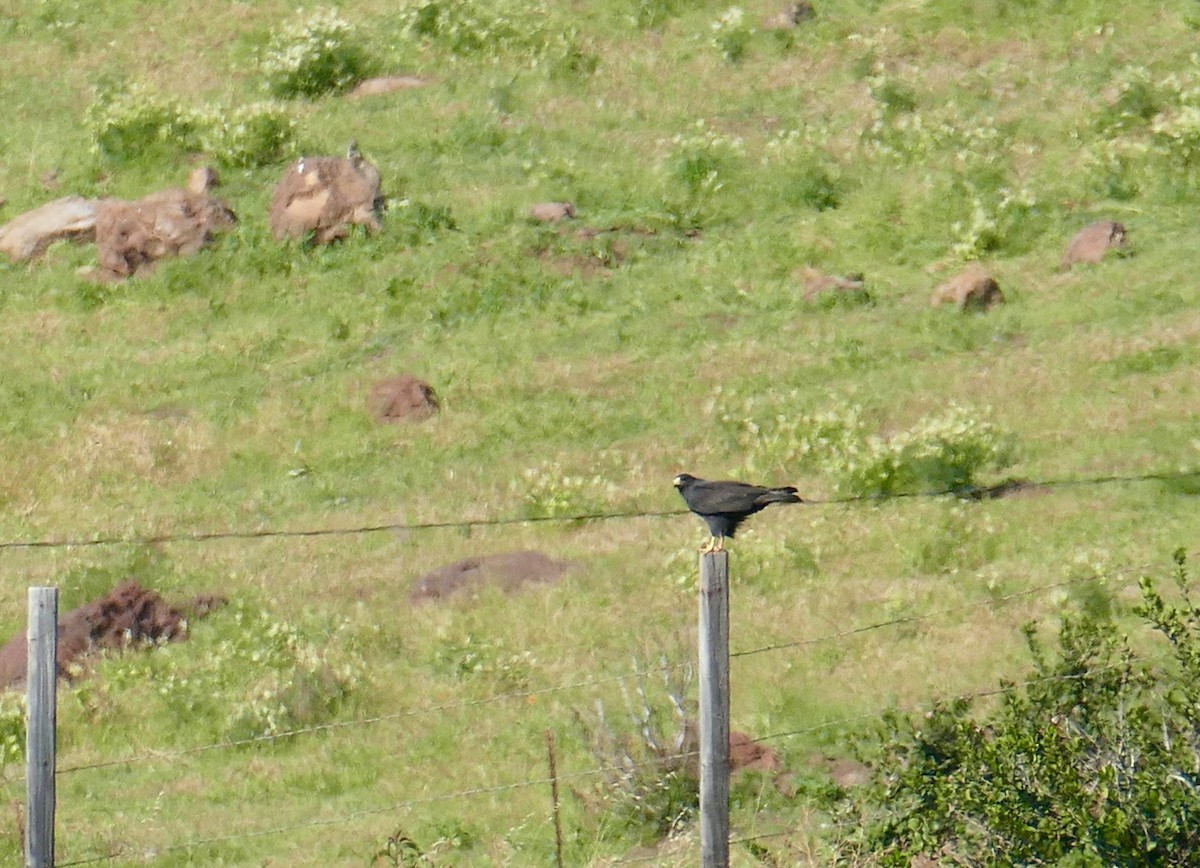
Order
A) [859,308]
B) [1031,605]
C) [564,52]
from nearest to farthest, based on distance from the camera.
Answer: [1031,605]
[859,308]
[564,52]

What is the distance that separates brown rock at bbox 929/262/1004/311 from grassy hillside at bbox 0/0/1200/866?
0.19m

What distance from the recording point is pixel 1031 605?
14180 mm

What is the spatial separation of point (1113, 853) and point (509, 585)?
8177mm

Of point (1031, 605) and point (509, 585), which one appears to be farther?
point (509, 585)

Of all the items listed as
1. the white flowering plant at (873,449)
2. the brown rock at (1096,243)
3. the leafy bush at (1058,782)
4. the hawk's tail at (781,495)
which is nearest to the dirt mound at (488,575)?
the white flowering plant at (873,449)

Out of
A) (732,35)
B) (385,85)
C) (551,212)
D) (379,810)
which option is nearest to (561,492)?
(379,810)

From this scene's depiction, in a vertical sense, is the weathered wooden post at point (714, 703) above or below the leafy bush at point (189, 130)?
above

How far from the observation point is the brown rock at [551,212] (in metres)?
21.8

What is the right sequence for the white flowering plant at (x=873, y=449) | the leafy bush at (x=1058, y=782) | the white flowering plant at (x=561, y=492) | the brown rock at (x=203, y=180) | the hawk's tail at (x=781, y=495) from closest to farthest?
the leafy bush at (x=1058, y=782) → the hawk's tail at (x=781, y=495) → the white flowering plant at (x=873, y=449) → the white flowering plant at (x=561, y=492) → the brown rock at (x=203, y=180)

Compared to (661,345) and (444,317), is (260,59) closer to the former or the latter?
(444,317)

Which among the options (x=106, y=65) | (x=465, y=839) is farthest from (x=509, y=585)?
(x=106, y=65)

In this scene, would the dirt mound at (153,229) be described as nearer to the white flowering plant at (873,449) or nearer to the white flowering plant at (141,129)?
the white flowering plant at (141,129)

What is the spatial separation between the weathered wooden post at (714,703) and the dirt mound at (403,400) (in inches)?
441

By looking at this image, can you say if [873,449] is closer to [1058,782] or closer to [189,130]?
[1058,782]
